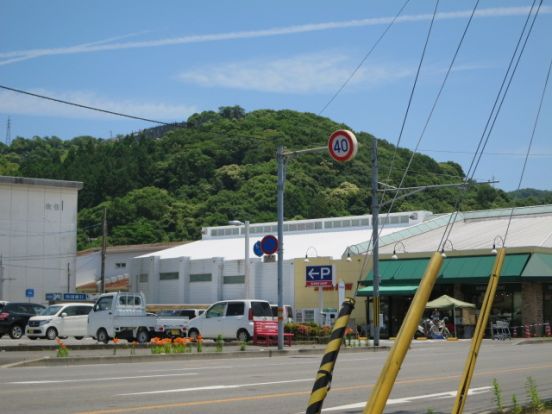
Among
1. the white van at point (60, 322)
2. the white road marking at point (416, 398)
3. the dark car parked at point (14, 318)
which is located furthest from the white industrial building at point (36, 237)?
the white road marking at point (416, 398)

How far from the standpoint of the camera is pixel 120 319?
116 feet

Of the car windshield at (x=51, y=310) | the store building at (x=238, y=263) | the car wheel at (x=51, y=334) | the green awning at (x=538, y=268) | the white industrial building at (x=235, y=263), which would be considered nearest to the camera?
the car wheel at (x=51, y=334)

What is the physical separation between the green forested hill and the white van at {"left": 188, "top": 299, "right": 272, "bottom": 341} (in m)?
54.6

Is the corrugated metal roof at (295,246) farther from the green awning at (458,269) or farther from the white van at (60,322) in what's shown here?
the white van at (60,322)

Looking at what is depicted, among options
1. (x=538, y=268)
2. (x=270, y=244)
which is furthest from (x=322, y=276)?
(x=538, y=268)

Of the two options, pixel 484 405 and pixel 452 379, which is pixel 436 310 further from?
pixel 484 405

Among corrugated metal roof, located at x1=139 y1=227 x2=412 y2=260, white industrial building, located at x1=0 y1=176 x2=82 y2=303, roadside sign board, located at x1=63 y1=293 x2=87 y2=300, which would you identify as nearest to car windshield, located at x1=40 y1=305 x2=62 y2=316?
roadside sign board, located at x1=63 y1=293 x2=87 y2=300

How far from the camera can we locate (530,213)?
55.9 meters

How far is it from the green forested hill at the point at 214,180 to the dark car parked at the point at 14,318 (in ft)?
172

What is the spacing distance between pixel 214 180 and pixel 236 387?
287ft

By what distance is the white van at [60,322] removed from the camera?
127 feet

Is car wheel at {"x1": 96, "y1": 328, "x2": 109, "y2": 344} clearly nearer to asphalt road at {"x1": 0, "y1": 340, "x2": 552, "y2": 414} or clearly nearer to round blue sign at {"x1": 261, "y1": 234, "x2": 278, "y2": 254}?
round blue sign at {"x1": 261, "y1": 234, "x2": 278, "y2": 254}

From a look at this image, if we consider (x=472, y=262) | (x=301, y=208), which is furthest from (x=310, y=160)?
(x=472, y=262)

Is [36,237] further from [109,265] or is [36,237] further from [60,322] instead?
[60,322]
